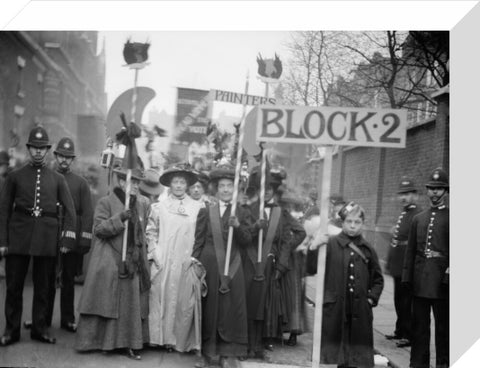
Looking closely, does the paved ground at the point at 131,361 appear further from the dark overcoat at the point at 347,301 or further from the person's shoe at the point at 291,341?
the dark overcoat at the point at 347,301

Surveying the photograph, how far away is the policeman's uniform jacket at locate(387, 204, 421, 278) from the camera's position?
5145 millimetres

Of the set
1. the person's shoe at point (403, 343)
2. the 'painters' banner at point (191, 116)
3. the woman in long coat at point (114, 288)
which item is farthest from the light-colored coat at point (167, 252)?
the person's shoe at point (403, 343)

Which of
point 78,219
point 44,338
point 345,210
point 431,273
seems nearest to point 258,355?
point 345,210

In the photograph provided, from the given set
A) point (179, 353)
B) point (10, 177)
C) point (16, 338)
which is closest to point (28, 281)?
point (16, 338)

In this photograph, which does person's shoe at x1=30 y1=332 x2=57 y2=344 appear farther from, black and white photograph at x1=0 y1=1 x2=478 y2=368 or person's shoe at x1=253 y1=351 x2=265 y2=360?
person's shoe at x1=253 y1=351 x2=265 y2=360

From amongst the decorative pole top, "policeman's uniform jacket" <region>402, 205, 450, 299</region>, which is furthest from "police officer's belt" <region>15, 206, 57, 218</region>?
"policeman's uniform jacket" <region>402, 205, 450, 299</region>

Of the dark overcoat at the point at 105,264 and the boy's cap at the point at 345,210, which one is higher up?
the boy's cap at the point at 345,210

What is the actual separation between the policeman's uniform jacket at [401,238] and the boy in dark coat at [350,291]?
45 centimetres

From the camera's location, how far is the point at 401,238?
5.19 meters

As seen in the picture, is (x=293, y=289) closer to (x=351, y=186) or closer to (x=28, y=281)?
(x=351, y=186)

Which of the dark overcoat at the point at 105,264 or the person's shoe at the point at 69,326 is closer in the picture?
the dark overcoat at the point at 105,264

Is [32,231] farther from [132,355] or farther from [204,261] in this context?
[204,261]

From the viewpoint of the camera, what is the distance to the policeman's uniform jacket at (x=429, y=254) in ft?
16.2

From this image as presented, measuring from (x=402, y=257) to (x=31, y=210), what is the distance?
3144 mm
